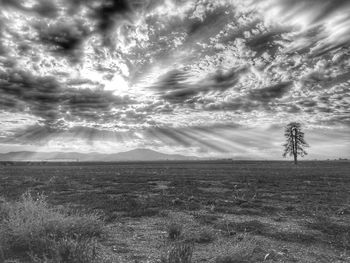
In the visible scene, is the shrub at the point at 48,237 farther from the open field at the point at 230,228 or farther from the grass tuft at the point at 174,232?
the grass tuft at the point at 174,232

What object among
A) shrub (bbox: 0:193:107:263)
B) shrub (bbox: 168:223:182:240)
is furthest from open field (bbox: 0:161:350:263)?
shrub (bbox: 0:193:107:263)

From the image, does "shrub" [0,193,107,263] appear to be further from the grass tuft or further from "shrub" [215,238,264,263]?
"shrub" [215,238,264,263]

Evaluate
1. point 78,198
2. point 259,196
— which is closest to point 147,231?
point 78,198

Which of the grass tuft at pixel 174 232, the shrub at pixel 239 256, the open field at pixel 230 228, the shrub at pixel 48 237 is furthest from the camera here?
the grass tuft at pixel 174 232

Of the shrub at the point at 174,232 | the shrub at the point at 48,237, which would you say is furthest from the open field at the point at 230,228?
the shrub at the point at 48,237

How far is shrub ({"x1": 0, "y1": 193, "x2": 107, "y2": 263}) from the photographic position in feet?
23.4

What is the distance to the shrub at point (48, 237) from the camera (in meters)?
7.13

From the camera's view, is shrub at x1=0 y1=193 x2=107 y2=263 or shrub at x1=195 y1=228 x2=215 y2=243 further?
shrub at x1=195 y1=228 x2=215 y2=243

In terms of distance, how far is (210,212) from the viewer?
15398 mm

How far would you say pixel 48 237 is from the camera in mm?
8797

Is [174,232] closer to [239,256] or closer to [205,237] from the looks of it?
[205,237]

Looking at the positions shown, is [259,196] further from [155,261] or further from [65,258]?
[65,258]

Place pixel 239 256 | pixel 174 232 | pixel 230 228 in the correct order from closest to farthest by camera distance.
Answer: pixel 239 256
pixel 174 232
pixel 230 228

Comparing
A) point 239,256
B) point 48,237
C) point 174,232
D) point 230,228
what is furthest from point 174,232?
point 48,237
